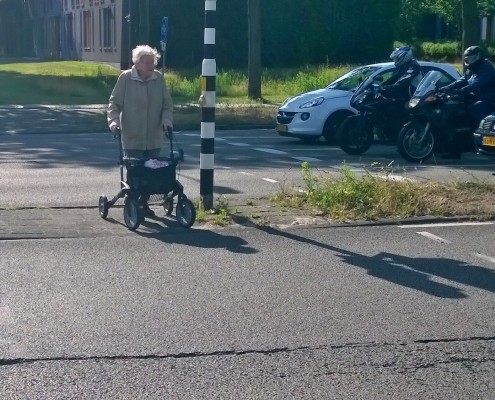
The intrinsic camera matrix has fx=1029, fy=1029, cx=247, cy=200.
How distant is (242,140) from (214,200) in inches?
356

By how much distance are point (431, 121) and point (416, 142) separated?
399 mm

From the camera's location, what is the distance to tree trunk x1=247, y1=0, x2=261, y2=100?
102 ft

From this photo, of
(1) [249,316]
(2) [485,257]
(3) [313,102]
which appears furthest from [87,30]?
(1) [249,316]

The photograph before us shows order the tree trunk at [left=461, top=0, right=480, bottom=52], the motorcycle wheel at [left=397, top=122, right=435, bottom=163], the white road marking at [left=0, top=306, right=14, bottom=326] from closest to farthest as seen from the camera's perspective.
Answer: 1. the white road marking at [left=0, top=306, right=14, bottom=326]
2. the motorcycle wheel at [left=397, top=122, right=435, bottom=163]
3. the tree trunk at [left=461, top=0, right=480, bottom=52]

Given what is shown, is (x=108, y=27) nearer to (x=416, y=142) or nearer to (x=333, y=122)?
(x=333, y=122)

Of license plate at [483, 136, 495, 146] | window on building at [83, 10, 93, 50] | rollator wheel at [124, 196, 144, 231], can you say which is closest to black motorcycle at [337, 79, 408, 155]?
license plate at [483, 136, 495, 146]

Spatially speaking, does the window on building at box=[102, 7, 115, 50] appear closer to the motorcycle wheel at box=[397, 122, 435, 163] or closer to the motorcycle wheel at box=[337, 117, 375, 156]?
the motorcycle wheel at box=[337, 117, 375, 156]

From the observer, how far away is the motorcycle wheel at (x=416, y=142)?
16.1m

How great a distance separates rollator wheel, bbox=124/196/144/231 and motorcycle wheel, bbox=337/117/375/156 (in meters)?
7.52

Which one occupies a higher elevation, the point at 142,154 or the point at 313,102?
the point at 313,102

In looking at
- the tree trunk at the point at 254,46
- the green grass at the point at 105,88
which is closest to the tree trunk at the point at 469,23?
the green grass at the point at 105,88

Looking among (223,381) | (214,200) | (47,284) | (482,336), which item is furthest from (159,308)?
(214,200)

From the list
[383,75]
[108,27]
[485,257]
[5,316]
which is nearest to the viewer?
[5,316]

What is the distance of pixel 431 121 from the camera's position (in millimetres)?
16031
